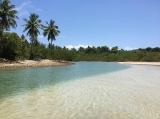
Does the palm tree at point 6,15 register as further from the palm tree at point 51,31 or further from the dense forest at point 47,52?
the palm tree at point 51,31

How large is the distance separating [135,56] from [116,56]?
1430 centimetres

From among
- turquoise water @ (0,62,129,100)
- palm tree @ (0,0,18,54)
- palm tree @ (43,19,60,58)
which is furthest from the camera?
palm tree @ (43,19,60,58)

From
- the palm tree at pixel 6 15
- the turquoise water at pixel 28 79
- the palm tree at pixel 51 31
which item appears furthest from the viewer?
the palm tree at pixel 51 31

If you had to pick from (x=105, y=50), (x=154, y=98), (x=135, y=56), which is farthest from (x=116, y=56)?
(x=154, y=98)

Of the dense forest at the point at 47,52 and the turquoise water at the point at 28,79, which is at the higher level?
the dense forest at the point at 47,52

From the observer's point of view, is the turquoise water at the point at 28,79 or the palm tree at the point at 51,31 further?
the palm tree at the point at 51,31

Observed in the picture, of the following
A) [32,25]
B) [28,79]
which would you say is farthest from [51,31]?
[28,79]

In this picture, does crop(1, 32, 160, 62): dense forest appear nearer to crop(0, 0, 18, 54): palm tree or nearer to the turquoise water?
crop(0, 0, 18, 54): palm tree

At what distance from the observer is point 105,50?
14762 centimetres

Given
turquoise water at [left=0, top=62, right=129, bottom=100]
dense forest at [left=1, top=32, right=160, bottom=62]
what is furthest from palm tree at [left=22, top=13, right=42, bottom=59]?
turquoise water at [left=0, top=62, right=129, bottom=100]

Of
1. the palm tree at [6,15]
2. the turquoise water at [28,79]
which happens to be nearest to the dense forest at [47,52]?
the palm tree at [6,15]

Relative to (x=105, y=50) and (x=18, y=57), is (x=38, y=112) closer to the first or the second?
(x=18, y=57)

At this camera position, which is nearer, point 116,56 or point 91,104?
point 91,104

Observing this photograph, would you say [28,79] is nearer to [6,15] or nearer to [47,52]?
[6,15]
